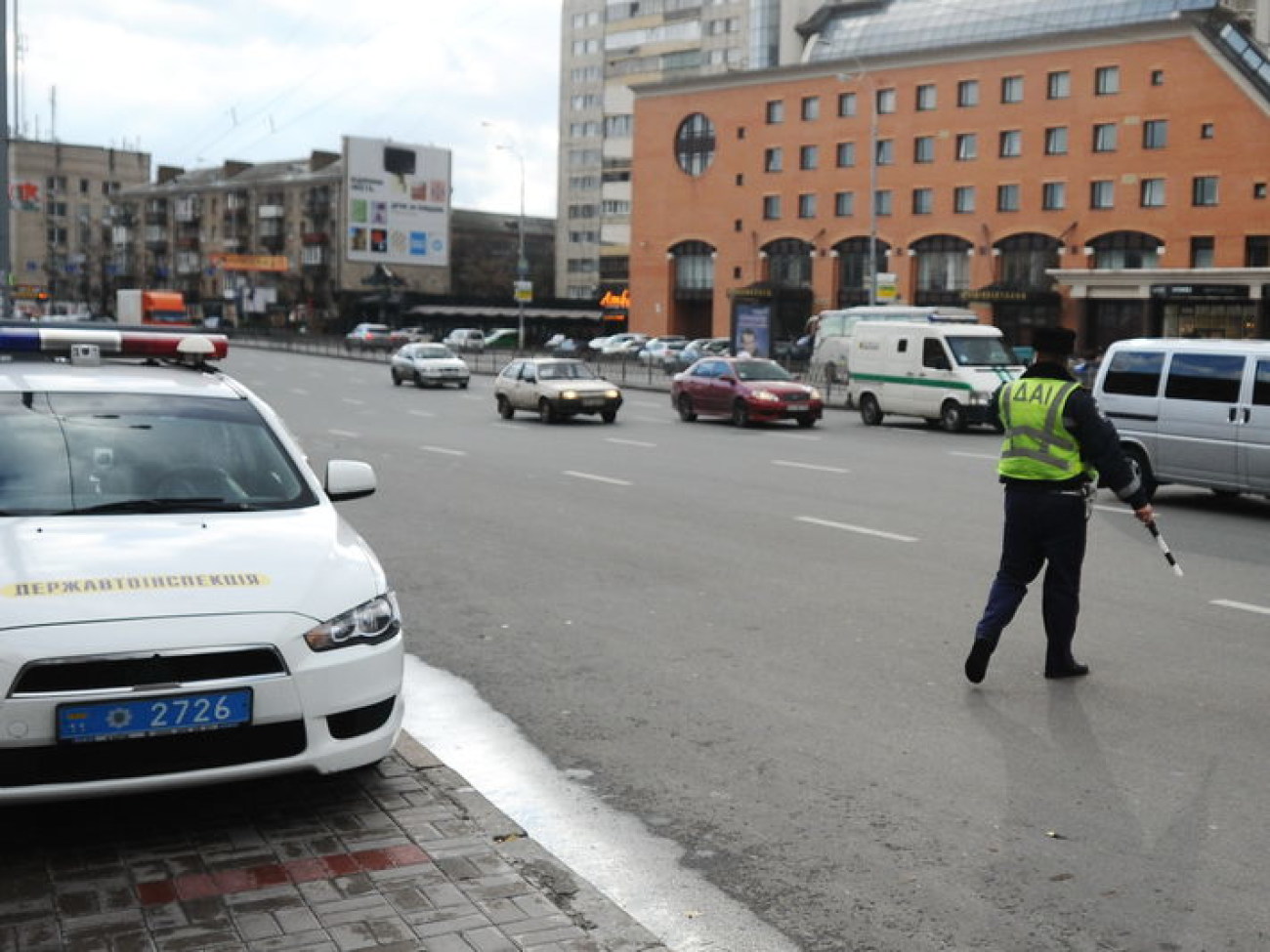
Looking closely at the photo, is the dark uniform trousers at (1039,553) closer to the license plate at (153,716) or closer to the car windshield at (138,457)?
the car windshield at (138,457)

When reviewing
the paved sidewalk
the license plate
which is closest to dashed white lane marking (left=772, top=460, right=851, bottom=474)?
the paved sidewalk

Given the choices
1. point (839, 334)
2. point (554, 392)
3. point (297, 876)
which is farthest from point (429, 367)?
point (297, 876)

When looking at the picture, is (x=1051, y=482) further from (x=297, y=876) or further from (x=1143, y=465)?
(x=1143, y=465)

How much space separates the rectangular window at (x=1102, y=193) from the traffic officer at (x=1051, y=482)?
60.7m

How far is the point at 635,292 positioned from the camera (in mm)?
86000

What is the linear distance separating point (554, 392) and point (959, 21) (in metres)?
54.5

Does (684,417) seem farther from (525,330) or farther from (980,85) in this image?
(525,330)

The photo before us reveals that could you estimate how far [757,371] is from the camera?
95.0 feet

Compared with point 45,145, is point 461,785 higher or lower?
lower

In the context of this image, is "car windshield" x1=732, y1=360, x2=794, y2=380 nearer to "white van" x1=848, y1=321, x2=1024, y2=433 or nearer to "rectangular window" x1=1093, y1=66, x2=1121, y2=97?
"white van" x1=848, y1=321, x2=1024, y2=433

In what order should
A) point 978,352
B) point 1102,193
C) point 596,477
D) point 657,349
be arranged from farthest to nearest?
point 657,349 → point 1102,193 → point 978,352 → point 596,477

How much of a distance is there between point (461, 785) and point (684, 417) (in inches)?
965

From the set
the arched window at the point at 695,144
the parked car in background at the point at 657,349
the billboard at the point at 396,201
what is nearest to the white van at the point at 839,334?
the parked car in background at the point at 657,349

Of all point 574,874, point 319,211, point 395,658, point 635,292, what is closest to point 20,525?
point 395,658
